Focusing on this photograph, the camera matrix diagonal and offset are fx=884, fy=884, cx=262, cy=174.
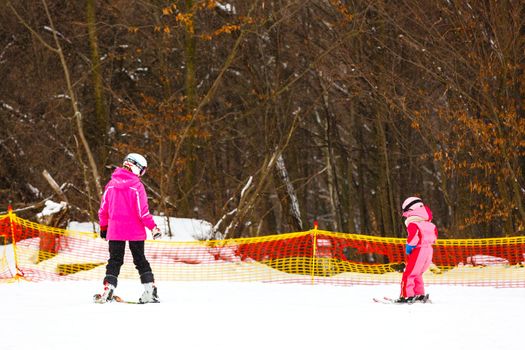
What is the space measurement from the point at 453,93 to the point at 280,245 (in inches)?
202

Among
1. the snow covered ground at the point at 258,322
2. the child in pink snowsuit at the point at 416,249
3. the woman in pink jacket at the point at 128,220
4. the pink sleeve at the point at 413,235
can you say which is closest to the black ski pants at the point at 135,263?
the woman in pink jacket at the point at 128,220

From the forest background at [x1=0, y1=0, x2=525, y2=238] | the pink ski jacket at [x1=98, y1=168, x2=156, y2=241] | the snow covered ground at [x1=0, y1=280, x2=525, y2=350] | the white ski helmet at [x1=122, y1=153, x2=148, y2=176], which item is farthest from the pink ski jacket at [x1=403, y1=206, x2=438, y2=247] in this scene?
the forest background at [x1=0, y1=0, x2=525, y2=238]

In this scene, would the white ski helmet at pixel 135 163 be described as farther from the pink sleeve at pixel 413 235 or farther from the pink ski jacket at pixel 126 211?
the pink sleeve at pixel 413 235

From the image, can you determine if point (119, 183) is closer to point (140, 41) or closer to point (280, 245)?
point (280, 245)

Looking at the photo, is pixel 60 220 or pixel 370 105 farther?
pixel 370 105

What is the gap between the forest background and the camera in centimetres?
1727

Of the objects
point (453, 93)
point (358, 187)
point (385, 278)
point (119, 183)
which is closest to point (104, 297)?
point (119, 183)

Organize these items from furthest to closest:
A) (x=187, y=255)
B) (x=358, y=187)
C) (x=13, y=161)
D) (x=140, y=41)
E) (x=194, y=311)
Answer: (x=358, y=187)
(x=140, y=41)
(x=13, y=161)
(x=187, y=255)
(x=194, y=311)

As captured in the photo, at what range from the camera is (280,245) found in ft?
54.0

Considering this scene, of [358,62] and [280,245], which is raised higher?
[358,62]

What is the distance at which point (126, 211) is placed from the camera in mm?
9898

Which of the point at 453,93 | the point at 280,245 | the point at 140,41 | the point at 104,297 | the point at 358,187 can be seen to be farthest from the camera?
the point at 358,187

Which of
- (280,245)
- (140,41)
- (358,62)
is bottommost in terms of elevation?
(280,245)

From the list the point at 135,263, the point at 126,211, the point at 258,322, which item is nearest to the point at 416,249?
the point at 258,322
